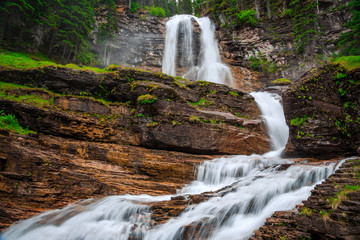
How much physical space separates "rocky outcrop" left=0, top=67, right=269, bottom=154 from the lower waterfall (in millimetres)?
3852

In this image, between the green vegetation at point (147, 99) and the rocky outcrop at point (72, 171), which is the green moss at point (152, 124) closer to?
the green vegetation at point (147, 99)

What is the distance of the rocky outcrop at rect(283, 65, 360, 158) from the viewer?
8734 millimetres

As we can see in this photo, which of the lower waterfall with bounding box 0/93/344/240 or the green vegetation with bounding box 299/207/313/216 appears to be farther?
the lower waterfall with bounding box 0/93/344/240

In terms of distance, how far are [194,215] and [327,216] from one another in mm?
3257

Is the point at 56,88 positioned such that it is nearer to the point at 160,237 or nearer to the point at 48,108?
the point at 48,108

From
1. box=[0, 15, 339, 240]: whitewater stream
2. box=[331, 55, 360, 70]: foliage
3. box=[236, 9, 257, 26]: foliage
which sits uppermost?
box=[236, 9, 257, 26]: foliage

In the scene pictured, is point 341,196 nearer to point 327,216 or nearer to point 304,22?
point 327,216

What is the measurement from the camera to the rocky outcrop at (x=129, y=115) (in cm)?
1034

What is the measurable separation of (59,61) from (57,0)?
564 centimetres

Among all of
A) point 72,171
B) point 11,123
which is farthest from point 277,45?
point 11,123

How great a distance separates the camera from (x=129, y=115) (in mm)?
11969

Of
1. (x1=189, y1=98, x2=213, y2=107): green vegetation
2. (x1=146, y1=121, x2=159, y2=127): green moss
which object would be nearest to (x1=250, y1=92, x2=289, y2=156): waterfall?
(x1=189, y1=98, x2=213, y2=107): green vegetation

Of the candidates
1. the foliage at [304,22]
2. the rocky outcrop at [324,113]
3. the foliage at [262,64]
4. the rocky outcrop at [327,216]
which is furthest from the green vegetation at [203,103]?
the foliage at [304,22]

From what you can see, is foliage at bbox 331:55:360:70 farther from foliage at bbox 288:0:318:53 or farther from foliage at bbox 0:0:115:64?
foliage at bbox 0:0:115:64
